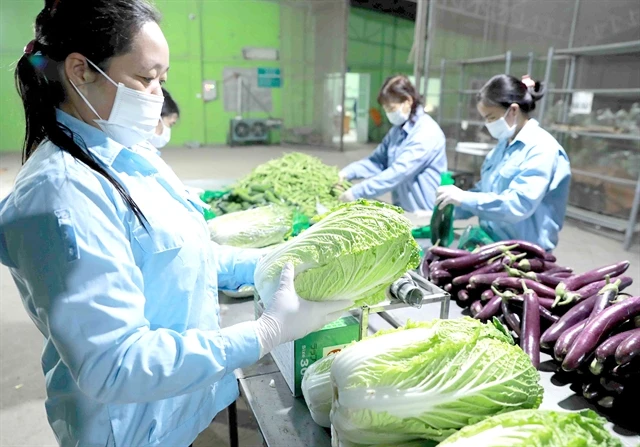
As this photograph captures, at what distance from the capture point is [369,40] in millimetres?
17781

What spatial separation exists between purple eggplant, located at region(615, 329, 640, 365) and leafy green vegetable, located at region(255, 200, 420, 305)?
70 centimetres

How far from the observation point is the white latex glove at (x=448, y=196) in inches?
112

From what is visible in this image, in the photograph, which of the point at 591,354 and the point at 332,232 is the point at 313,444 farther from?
the point at 591,354

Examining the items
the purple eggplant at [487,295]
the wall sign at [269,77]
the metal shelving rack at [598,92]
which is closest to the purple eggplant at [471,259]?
the purple eggplant at [487,295]

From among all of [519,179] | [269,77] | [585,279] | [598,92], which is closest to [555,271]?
[585,279]

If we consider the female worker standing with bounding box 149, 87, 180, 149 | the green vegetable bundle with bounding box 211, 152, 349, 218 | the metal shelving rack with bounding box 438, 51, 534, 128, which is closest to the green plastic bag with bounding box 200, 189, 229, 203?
the green vegetable bundle with bounding box 211, 152, 349, 218

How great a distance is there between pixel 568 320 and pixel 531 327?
138mm

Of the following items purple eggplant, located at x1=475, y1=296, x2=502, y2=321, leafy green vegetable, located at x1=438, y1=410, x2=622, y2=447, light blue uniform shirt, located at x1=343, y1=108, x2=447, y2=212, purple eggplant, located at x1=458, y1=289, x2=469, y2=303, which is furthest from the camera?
light blue uniform shirt, located at x1=343, y1=108, x2=447, y2=212

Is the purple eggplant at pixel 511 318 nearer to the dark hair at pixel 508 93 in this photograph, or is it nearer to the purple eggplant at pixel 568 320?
the purple eggplant at pixel 568 320

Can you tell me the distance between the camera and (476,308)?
6.88ft

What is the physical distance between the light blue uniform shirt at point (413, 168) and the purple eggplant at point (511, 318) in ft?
6.80

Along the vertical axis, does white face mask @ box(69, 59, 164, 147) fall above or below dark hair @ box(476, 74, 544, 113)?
below

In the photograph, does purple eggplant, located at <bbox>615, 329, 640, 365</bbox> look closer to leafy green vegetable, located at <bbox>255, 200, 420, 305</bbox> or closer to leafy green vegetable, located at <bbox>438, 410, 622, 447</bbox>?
leafy green vegetable, located at <bbox>438, 410, 622, 447</bbox>

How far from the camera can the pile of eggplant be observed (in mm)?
1472
